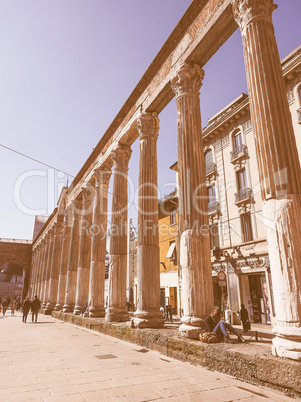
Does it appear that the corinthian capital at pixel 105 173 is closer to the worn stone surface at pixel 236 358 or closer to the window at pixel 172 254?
the worn stone surface at pixel 236 358

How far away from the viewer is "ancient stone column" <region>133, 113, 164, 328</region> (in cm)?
802

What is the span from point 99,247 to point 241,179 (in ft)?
28.7

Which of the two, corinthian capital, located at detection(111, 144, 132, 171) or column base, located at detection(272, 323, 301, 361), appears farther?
corinthian capital, located at detection(111, 144, 132, 171)

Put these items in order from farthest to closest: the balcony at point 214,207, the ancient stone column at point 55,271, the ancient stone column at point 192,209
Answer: the ancient stone column at point 55,271, the balcony at point 214,207, the ancient stone column at point 192,209

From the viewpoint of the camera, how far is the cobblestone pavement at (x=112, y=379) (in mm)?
3449

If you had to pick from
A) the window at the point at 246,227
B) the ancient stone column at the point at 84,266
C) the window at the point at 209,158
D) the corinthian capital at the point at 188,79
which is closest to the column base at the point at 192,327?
the corinthian capital at the point at 188,79

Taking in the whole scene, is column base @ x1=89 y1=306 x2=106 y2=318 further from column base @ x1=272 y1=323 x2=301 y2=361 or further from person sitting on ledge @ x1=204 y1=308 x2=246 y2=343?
column base @ x1=272 y1=323 x2=301 y2=361

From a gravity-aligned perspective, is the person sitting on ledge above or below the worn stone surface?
above

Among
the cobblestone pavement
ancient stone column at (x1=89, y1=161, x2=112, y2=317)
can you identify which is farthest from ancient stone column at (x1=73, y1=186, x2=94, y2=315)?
the cobblestone pavement

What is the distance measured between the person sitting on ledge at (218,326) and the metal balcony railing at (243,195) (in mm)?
10400

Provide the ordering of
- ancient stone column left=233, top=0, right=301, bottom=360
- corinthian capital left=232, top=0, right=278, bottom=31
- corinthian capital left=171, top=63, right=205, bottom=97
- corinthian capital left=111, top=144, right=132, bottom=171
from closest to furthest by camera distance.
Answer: ancient stone column left=233, top=0, right=301, bottom=360
corinthian capital left=232, top=0, right=278, bottom=31
corinthian capital left=171, top=63, right=205, bottom=97
corinthian capital left=111, top=144, right=132, bottom=171

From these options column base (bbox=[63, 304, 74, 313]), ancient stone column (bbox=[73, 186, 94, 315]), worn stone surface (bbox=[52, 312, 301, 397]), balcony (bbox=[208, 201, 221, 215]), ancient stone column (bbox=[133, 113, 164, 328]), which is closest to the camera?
worn stone surface (bbox=[52, 312, 301, 397])

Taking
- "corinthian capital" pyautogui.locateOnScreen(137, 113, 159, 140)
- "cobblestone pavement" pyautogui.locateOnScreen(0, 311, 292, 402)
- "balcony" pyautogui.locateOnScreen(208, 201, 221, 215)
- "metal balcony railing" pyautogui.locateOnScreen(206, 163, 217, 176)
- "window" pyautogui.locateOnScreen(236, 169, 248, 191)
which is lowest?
"cobblestone pavement" pyautogui.locateOnScreen(0, 311, 292, 402)

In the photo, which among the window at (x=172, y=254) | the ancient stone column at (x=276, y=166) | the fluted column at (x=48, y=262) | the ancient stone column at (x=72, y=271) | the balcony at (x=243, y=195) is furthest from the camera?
the fluted column at (x=48, y=262)
